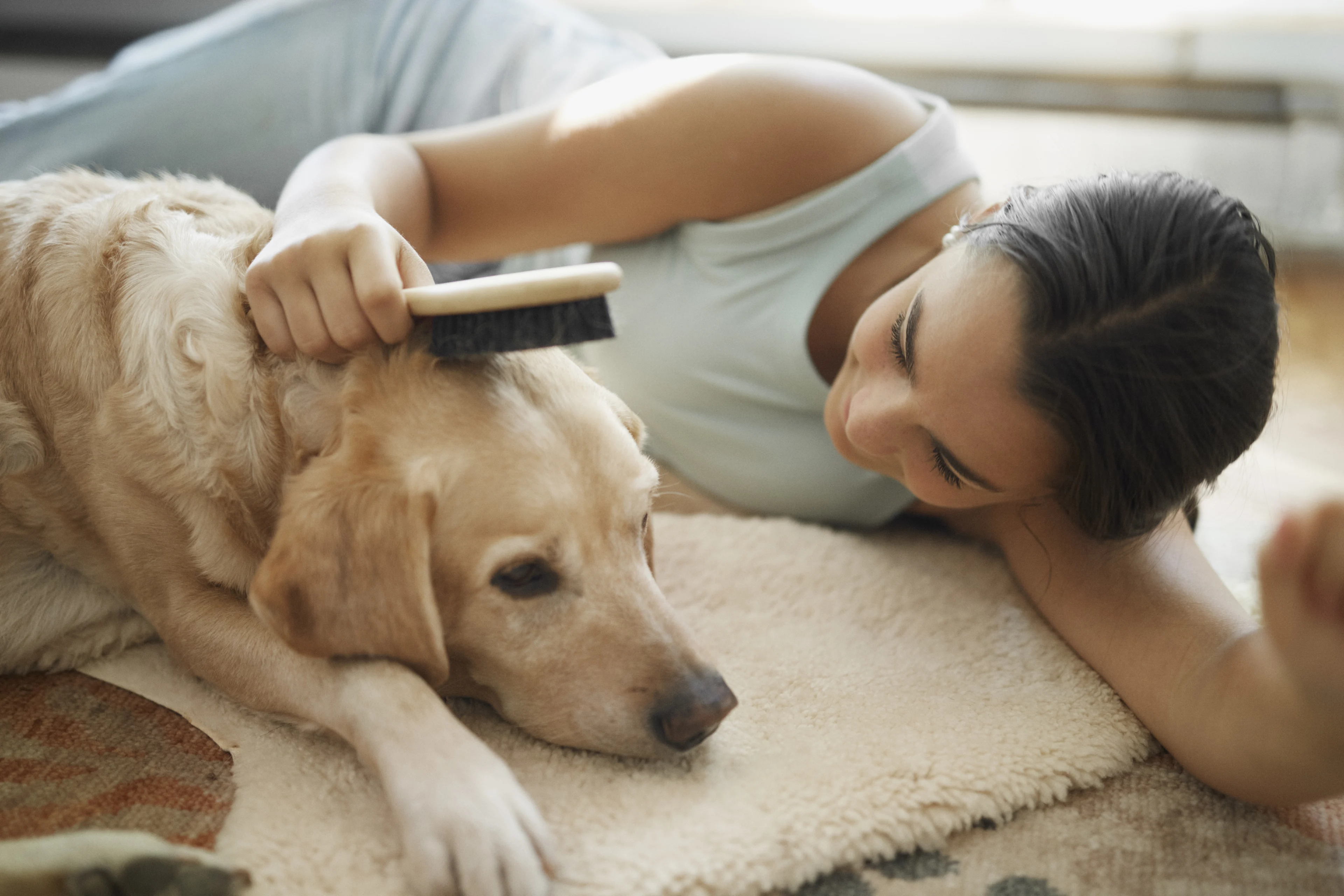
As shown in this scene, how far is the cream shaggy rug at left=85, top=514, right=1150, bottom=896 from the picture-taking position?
4.09 feet

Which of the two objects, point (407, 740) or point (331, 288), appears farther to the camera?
point (331, 288)

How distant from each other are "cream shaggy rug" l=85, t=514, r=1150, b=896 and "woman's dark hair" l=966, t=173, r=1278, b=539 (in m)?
0.42

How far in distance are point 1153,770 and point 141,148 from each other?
2.73m

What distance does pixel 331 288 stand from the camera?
53.2 inches

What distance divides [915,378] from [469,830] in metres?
0.99

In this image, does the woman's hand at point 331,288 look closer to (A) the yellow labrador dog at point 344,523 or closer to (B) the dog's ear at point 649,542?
(A) the yellow labrador dog at point 344,523

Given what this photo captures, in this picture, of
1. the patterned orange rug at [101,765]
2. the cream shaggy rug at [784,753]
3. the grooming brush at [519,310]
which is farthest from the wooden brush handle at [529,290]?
the patterned orange rug at [101,765]

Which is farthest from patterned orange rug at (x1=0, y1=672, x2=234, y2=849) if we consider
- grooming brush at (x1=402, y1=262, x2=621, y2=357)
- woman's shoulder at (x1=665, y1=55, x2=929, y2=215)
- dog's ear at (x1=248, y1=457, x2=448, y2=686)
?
woman's shoulder at (x1=665, y1=55, x2=929, y2=215)

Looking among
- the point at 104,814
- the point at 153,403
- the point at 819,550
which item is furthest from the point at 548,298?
the point at 819,550

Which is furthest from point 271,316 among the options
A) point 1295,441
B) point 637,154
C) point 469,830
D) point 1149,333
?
point 1295,441

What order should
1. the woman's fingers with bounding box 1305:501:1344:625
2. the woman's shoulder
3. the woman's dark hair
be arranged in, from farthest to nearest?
the woman's shoulder → the woman's dark hair → the woman's fingers with bounding box 1305:501:1344:625

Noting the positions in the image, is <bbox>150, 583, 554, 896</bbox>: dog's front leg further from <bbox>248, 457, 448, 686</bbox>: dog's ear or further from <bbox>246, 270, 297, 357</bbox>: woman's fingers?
<bbox>246, 270, 297, 357</bbox>: woman's fingers

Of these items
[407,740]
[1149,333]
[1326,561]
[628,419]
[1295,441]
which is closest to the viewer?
[1326,561]

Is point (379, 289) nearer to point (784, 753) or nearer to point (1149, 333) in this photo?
point (784, 753)
